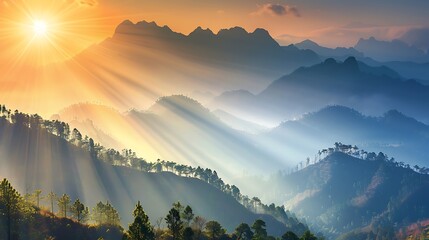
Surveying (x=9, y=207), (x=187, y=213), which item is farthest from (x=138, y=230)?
(x=187, y=213)

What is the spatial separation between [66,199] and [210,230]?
61470mm

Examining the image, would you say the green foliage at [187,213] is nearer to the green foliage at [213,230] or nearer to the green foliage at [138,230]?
the green foliage at [213,230]

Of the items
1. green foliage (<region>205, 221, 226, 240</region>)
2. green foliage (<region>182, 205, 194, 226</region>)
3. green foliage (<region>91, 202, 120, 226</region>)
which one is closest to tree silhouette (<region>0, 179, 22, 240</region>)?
green foliage (<region>91, 202, 120, 226</region>)

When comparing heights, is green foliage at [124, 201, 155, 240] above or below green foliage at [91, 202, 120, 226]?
below

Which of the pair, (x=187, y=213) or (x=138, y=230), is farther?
(x=187, y=213)

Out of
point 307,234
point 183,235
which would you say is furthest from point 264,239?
point 183,235

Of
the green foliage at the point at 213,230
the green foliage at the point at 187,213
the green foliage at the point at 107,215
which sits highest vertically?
the green foliage at the point at 107,215

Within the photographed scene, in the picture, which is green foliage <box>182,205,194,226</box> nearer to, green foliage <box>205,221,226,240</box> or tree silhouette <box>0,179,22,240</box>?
green foliage <box>205,221,226,240</box>

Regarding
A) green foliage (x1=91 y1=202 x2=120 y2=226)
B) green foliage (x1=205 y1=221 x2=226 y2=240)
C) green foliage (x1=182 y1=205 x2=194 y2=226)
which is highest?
green foliage (x1=91 y1=202 x2=120 y2=226)

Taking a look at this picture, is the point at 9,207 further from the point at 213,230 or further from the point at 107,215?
the point at 213,230

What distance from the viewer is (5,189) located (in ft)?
376

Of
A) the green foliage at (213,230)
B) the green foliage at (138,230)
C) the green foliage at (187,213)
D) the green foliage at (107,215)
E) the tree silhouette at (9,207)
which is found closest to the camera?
the green foliage at (138,230)

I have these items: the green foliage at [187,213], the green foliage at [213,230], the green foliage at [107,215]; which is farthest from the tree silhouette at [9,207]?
the green foliage at [213,230]

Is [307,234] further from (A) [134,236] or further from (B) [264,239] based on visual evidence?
(A) [134,236]
